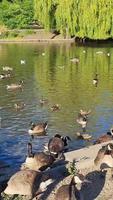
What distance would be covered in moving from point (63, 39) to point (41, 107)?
34.0 meters

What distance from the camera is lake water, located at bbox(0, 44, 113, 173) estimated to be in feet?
65.7

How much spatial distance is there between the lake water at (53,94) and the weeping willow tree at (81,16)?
206 inches

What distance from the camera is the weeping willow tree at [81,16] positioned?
53.0 m

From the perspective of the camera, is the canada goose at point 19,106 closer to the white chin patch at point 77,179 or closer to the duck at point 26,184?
the white chin patch at point 77,179

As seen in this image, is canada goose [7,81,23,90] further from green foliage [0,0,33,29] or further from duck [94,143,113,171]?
green foliage [0,0,33,29]

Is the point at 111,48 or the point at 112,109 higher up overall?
the point at 112,109

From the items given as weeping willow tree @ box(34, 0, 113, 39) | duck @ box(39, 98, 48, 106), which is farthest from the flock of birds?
weeping willow tree @ box(34, 0, 113, 39)

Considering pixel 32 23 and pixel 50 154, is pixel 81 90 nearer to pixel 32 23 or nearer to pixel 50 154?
pixel 50 154

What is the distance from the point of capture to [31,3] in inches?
2537

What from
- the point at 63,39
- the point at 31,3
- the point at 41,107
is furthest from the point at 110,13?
the point at 41,107

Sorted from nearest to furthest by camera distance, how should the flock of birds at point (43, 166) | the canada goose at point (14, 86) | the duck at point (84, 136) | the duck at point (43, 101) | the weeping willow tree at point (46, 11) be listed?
the flock of birds at point (43, 166) < the duck at point (84, 136) < the duck at point (43, 101) < the canada goose at point (14, 86) < the weeping willow tree at point (46, 11)

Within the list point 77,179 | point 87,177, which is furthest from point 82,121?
point 77,179

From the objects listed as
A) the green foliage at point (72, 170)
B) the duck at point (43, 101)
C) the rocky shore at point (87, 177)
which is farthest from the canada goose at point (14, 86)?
the green foliage at point (72, 170)

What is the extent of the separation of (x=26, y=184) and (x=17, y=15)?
52.1 metres
